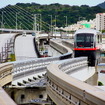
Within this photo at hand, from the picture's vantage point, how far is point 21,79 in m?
21.4

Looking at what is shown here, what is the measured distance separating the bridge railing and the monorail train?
60.9ft

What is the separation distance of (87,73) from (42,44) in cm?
7042

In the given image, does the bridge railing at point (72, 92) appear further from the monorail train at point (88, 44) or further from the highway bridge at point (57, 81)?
the monorail train at point (88, 44)

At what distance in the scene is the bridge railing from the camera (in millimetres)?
10344

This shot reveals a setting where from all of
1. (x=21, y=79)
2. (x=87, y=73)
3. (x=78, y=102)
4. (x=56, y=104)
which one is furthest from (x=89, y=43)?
(x=78, y=102)

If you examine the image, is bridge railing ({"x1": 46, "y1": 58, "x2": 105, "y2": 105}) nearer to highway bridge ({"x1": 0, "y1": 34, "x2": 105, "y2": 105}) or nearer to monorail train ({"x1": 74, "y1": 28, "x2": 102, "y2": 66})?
highway bridge ({"x1": 0, "y1": 34, "x2": 105, "y2": 105})

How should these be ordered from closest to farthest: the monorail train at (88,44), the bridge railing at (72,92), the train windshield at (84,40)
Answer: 1. the bridge railing at (72,92)
2. the monorail train at (88,44)
3. the train windshield at (84,40)

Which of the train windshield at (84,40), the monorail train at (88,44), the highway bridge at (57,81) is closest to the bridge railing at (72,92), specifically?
the highway bridge at (57,81)

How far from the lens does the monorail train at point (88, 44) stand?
34.6m

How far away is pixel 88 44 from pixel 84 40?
1.61 feet

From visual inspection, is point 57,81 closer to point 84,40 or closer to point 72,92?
point 72,92

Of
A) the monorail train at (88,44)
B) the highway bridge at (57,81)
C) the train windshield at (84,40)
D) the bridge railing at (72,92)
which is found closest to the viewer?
the bridge railing at (72,92)

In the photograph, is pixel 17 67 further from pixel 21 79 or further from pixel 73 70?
pixel 73 70

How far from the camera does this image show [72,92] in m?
12.1
